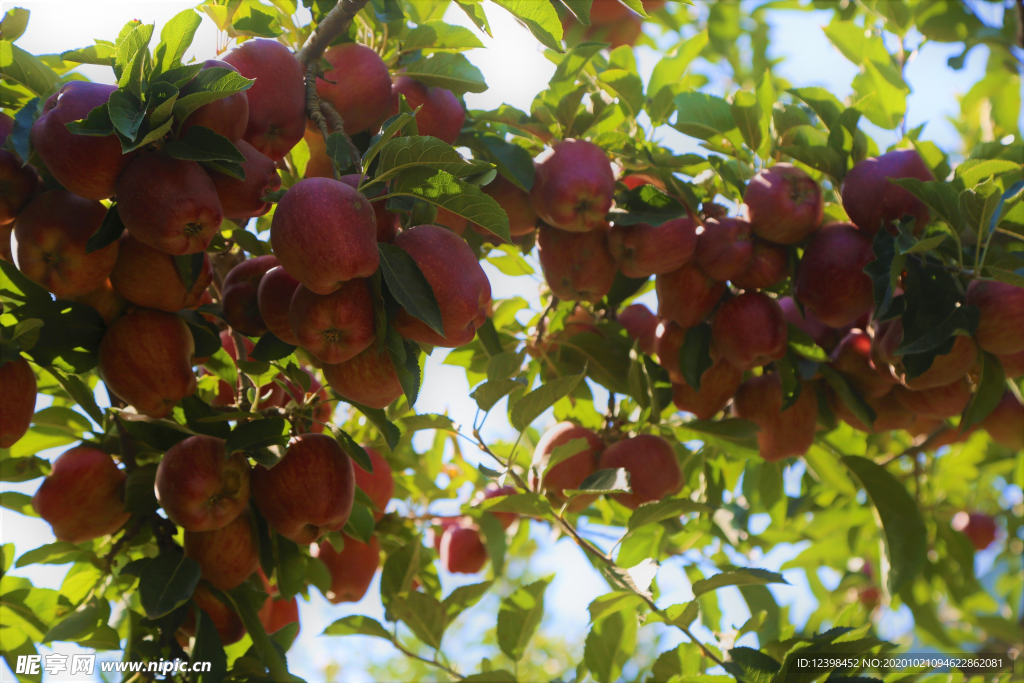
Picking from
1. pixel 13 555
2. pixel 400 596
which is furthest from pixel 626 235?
pixel 13 555

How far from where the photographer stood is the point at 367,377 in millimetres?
1086

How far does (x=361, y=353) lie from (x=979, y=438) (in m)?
2.42

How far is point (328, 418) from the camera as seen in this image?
162 cm

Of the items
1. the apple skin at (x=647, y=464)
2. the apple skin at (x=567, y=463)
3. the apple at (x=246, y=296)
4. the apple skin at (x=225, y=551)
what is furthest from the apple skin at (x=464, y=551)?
the apple at (x=246, y=296)

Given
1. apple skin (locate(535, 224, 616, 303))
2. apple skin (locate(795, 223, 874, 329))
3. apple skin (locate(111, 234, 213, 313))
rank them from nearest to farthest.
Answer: apple skin (locate(111, 234, 213, 313)) < apple skin (locate(795, 223, 874, 329)) < apple skin (locate(535, 224, 616, 303))

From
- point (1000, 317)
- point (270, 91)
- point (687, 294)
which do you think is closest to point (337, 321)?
point (270, 91)

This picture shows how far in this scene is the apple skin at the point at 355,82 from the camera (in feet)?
4.51

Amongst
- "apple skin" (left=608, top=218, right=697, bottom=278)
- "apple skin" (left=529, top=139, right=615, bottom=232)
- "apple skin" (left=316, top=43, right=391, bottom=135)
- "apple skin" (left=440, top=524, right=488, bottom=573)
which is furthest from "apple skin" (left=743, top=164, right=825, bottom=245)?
"apple skin" (left=440, top=524, right=488, bottom=573)

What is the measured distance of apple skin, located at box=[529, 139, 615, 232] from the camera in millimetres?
1380

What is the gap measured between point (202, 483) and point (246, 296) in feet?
1.06

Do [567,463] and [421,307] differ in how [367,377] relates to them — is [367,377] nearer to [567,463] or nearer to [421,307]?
[421,307]

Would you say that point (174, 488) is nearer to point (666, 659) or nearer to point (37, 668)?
point (37, 668)

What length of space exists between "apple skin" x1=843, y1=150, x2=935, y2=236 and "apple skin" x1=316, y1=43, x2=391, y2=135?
0.94 meters

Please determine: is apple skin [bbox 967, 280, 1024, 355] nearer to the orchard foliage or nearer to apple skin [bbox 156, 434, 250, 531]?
the orchard foliage
